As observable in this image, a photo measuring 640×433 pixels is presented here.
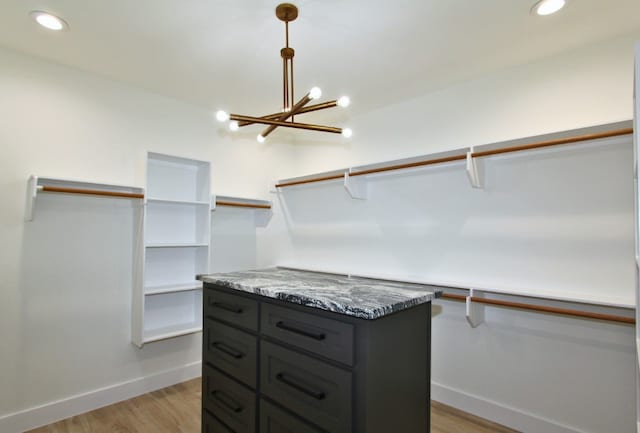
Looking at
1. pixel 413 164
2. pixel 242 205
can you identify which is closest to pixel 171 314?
pixel 242 205

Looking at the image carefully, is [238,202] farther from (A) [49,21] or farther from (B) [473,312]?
(B) [473,312]

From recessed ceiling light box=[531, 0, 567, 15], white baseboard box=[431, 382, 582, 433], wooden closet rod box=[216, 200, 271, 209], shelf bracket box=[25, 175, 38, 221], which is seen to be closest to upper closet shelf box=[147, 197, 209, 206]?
wooden closet rod box=[216, 200, 271, 209]

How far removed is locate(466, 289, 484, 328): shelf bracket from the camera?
246 cm

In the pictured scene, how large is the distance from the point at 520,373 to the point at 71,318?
331cm

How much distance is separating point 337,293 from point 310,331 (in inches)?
8.5

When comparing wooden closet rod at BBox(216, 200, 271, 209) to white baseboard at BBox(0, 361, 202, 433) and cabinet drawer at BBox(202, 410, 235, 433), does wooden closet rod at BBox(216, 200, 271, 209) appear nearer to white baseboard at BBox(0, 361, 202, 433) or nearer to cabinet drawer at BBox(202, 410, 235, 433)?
white baseboard at BBox(0, 361, 202, 433)

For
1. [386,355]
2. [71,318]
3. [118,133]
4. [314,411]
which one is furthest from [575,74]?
[71,318]

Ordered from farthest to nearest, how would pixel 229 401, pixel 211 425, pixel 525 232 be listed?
pixel 525 232 < pixel 211 425 < pixel 229 401

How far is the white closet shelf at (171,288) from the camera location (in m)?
2.83

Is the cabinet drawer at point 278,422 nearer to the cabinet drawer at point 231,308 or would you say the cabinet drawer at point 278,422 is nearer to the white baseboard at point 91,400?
the cabinet drawer at point 231,308

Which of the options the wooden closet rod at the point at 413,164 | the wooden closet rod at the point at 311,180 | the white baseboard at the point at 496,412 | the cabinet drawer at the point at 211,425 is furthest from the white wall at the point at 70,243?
the white baseboard at the point at 496,412

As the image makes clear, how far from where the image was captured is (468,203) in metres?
2.71

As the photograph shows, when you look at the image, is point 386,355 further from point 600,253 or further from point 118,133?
point 118,133

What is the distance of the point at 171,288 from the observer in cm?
296
